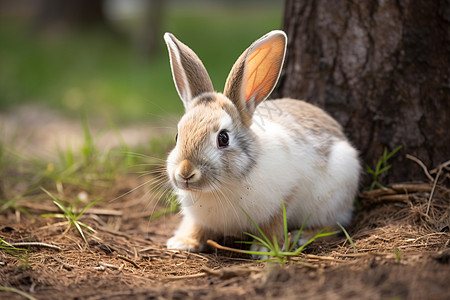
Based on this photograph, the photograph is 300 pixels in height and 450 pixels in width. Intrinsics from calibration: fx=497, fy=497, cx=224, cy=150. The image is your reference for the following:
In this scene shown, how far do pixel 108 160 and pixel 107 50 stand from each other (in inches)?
322

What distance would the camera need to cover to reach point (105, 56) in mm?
11797

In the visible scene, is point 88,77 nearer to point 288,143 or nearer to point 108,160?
point 108,160

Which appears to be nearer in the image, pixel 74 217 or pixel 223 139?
pixel 223 139

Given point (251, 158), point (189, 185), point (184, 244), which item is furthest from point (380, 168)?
point (189, 185)

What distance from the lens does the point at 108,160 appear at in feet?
15.4

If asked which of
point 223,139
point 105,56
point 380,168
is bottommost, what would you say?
point 105,56

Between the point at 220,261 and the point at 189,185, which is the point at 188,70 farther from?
the point at 220,261

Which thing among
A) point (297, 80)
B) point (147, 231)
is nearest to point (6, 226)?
point (147, 231)

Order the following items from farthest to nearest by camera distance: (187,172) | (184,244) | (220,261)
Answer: (184,244), (220,261), (187,172)

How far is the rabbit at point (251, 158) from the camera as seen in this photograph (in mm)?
3006

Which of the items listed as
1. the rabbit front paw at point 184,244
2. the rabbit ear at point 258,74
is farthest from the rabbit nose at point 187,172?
the rabbit front paw at point 184,244

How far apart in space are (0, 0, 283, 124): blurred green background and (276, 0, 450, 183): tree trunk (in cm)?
262

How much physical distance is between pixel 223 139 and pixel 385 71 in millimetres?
1599

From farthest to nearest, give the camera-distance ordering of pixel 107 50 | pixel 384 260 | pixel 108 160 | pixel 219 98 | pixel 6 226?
pixel 107 50 < pixel 108 160 < pixel 6 226 < pixel 219 98 < pixel 384 260
